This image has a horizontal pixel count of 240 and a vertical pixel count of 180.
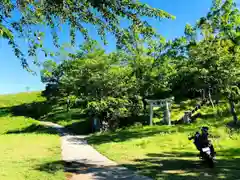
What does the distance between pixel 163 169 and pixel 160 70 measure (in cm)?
2602

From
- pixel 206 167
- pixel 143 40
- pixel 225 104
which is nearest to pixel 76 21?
pixel 143 40

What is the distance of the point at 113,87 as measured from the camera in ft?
98.2

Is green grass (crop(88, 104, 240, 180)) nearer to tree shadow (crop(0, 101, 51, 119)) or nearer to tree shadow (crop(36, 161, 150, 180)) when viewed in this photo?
tree shadow (crop(36, 161, 150, 180))

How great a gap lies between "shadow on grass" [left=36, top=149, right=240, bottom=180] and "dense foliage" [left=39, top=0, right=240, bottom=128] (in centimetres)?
1065

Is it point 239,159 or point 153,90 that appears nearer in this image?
point 239,159

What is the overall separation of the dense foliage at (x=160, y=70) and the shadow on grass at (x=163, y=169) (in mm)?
10651

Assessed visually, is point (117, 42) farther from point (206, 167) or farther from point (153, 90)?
point (153, 90)

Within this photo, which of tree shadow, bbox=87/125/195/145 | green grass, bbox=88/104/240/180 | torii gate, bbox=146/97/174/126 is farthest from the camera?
torii gate, bbox=146/97/174/126

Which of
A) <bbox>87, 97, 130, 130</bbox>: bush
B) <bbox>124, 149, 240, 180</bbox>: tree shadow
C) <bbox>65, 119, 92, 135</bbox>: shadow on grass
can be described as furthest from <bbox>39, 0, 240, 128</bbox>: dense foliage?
<bbox>124, 149, 240, 180</bbox>: tree shadow

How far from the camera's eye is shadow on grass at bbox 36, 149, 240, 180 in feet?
32.1

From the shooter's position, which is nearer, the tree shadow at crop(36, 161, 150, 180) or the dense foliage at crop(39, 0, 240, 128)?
the tree shadow at crop(36, 161, 150, 180)

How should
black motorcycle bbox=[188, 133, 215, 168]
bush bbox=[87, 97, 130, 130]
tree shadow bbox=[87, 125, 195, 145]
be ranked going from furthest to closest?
bush bbox=[87, 97, 130, 130] < tree shadow bbox=[87, 125, 195, 145] < black motorcycle bbox=[188, 133, 215, 168]

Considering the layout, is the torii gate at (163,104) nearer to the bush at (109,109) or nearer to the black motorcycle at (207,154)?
the bush at (109,109)

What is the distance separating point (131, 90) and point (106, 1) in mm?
25241
